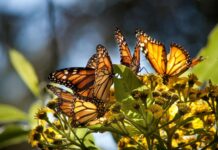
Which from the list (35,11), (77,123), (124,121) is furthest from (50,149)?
(35,11)

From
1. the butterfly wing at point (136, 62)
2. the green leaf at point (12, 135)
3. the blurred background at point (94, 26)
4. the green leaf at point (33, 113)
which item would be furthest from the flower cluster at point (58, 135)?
the blurred background at point (94, 26)

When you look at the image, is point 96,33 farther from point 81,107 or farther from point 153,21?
point 81,107

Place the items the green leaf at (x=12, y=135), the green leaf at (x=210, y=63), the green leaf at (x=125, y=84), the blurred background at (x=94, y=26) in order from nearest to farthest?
the green leaf at (x=125, y=84) < the green leaf at (x=210, y=63) < the green leaf at (x=12, y=135) < the blurred background at (x=94, y=26)

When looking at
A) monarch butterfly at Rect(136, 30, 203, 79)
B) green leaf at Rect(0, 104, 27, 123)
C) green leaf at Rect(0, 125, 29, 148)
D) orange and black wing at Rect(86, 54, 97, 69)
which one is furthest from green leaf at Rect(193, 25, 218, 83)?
green leaf at Rect(0, 104, 27, 123)

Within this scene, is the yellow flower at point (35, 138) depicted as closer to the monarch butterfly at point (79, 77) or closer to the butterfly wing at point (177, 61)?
the monarch butterfly at point (79, 77)

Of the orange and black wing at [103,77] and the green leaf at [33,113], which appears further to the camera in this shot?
the green leaf at [33,113]
